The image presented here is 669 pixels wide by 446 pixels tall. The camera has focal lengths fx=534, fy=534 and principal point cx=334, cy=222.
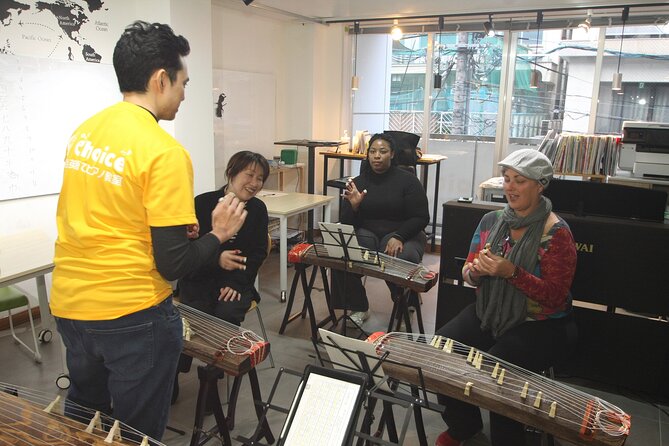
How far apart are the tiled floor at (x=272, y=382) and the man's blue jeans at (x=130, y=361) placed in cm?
104

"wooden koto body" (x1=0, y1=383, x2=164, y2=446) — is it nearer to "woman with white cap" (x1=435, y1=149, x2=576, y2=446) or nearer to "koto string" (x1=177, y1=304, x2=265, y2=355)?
"koto string" (x1=177, y1=304, x2=265, y2=355)

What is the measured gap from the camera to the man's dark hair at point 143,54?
1.33m

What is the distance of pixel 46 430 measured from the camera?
1299 mm

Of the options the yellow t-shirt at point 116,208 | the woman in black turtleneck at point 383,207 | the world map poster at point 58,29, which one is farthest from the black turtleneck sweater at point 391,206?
the yellow t-shirt at point 116,208

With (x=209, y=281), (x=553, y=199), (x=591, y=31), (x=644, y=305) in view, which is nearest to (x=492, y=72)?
(x=591, y=31)

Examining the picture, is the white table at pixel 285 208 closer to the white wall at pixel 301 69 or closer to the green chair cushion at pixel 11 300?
the white wall at pixel 301 69

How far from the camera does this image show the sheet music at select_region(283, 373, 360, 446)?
124 cm

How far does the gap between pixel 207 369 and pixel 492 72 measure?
4.73 m

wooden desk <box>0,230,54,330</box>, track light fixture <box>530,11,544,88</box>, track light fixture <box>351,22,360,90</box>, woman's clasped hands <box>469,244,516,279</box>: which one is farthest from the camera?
track light fixture <box>351,22,360,90</box>

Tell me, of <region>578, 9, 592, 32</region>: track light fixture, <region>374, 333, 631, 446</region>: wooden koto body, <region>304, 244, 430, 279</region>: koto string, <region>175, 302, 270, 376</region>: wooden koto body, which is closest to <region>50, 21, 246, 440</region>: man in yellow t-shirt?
<region>175, 302, 270, 376</region>: wooden koto body

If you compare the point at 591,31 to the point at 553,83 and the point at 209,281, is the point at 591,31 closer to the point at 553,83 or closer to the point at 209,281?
the point at 553,83

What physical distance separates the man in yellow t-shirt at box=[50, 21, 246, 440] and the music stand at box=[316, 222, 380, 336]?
5.08ft

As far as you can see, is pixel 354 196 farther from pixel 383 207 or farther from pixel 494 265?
pixel 494 265

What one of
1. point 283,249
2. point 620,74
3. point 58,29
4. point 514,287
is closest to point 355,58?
point 620,74
